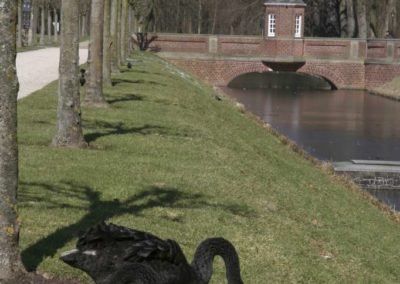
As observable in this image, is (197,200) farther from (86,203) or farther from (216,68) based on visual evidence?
(216,68)

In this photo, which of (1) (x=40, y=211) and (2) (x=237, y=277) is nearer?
(2) (x=237, y=277)

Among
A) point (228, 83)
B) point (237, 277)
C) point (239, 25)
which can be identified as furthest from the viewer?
point (239, 25)

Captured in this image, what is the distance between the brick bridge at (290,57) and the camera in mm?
64625

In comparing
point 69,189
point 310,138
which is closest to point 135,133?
point 69,189

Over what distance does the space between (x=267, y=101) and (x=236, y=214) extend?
41398 mm

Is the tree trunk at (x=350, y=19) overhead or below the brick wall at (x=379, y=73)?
overhead

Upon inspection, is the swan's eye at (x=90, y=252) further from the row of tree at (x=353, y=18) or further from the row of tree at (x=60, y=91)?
the row of tree at (x=353, y=18)

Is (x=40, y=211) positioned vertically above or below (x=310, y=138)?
above

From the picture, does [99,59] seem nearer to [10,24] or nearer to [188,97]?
[188,97]

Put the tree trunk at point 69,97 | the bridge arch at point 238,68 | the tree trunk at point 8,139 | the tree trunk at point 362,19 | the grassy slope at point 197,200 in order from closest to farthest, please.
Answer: the tree trunk at point 8,139 < the grassy slope at point 197,200 < the tree trunk at point 69,97 < the bridge arch at point 238,68 < the tree trunk at point 362,19

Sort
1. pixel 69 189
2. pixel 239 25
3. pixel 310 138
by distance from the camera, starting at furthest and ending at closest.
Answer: pixel 239 25 < pixel 310 138 < pixel 69 189

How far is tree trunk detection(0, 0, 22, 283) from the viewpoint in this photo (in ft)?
22.1

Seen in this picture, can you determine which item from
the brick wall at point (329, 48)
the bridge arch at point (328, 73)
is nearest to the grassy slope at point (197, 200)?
the bridge arch at point (328, 73)

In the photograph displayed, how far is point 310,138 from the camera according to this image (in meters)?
33.4
